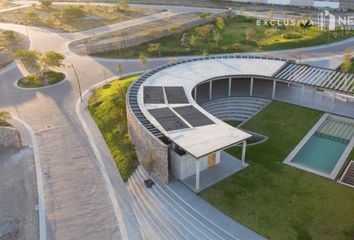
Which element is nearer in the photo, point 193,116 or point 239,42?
point 193,116

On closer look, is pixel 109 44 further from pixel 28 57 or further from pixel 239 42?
pixel 239 42

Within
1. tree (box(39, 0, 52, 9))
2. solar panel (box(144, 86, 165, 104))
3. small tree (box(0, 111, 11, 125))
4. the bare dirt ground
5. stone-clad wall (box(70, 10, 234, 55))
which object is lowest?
the bare dirt ground

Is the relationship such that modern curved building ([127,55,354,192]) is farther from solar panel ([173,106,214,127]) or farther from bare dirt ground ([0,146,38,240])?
bare dirt ground ([0,146,38,240])

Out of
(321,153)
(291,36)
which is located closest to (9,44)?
(291,36)

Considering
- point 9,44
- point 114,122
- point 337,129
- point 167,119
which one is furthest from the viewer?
point 9,44

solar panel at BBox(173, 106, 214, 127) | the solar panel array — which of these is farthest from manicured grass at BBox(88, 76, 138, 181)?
the solar panel array

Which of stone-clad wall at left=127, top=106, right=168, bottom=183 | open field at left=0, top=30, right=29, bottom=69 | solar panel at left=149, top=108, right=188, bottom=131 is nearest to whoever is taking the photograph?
stone-clad wall at left=127, top=106, right=168, bottom=183
